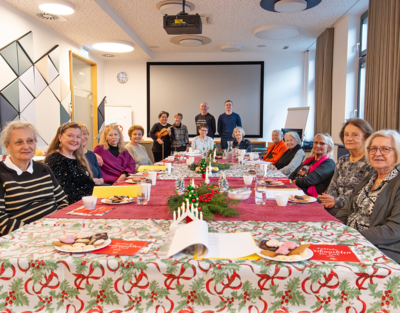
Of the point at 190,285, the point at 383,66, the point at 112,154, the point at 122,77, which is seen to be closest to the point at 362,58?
the point at 383,66

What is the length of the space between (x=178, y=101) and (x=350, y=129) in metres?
6.78

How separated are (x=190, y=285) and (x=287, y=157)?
373 centimetres

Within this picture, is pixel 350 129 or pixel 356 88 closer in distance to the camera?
pixel 350 129

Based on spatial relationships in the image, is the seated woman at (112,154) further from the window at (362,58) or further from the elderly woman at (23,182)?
the window at (362,58)

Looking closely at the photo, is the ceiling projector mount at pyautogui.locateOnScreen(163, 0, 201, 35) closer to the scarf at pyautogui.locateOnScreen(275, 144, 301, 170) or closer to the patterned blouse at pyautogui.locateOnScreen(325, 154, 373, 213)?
the scarf at pyautogui.locateOnScreen(275, 144, 301, 170)

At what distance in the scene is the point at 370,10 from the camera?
4.73 meters

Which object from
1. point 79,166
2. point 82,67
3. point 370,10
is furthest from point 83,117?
point 370,10

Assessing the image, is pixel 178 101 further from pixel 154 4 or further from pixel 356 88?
pixel 356 88

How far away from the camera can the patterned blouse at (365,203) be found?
1736mm

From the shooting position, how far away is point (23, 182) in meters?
1.88

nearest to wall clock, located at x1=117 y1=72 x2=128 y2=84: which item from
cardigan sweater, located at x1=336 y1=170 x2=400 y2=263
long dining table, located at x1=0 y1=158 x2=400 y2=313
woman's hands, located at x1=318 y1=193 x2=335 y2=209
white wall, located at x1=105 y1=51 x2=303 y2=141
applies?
white wall, located at x1=105 y1=51 x2=303 y2=141

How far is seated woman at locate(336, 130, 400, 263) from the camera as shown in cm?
152

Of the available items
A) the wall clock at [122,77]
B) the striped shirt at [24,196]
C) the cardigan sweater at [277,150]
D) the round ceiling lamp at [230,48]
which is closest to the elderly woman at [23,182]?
the striped shirt at [24,196]

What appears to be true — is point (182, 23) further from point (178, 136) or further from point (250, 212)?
point (250, 212)
